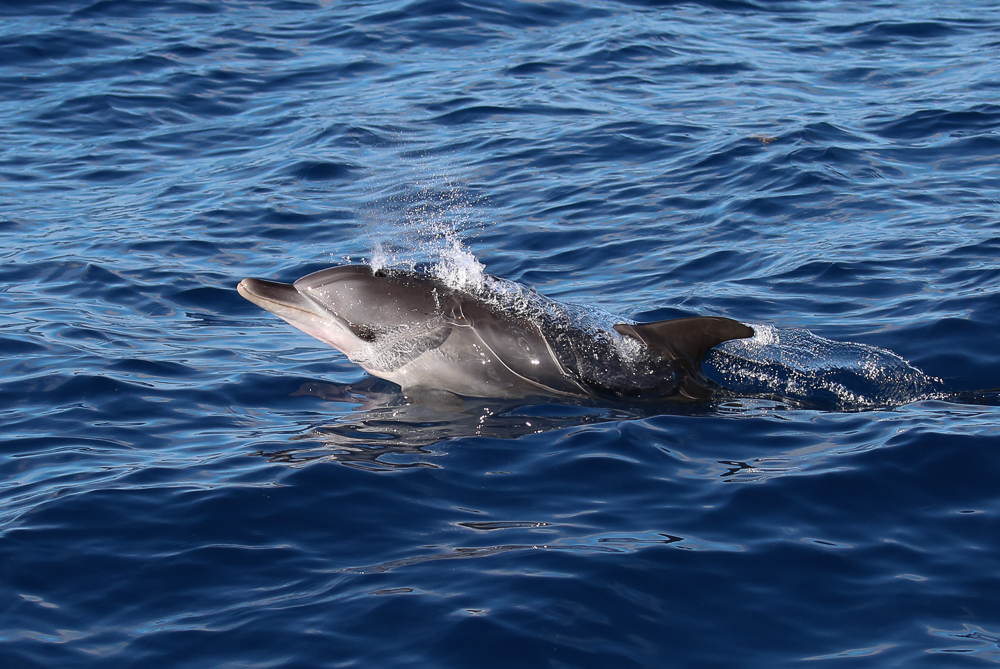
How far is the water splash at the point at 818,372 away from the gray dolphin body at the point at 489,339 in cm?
56

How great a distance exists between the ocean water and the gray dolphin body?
0.89 feet

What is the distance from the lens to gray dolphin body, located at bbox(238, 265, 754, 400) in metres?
7.95

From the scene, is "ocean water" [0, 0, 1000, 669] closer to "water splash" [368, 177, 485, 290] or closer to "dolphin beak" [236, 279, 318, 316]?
"water splash" [368, 177, 485, 290]

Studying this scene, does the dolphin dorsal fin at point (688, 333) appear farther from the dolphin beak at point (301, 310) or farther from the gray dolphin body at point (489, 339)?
the dolphin beak at point (301, 310)

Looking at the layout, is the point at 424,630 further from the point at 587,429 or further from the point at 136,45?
the point at 136,45

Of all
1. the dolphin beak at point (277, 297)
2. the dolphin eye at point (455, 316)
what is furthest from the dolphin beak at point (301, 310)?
the dolphin eye at point (455, 316)

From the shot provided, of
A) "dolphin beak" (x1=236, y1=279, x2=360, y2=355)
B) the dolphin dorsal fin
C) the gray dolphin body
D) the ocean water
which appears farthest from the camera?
"dolphin beak" (x1=236, y1=279, x2=360, y2=355)

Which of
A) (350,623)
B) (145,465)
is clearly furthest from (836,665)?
(145,465)

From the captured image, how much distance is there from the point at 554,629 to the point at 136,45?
19.6 m

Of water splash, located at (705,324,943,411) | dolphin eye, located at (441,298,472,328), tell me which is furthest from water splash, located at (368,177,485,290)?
water splash, located at (705,324,943,411)

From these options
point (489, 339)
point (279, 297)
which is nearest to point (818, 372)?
point (489, 339)

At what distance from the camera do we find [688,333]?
7.77 meters

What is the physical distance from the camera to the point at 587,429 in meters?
7.24

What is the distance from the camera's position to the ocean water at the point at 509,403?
5.07 m
